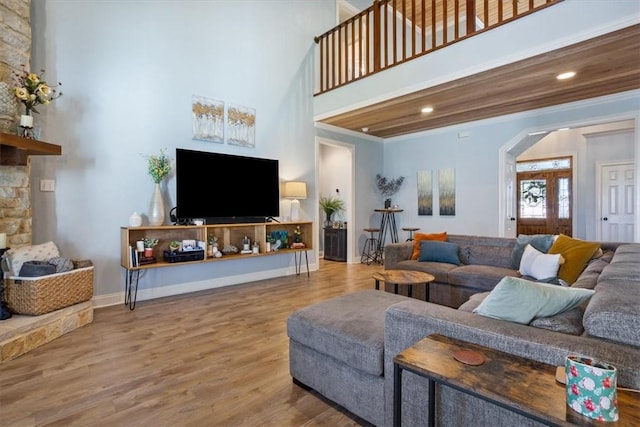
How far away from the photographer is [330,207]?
686 cm

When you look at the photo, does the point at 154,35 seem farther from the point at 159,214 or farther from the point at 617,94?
the point at 617,94

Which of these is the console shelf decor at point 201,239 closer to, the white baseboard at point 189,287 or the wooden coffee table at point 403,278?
the white baseboard at point 189,287

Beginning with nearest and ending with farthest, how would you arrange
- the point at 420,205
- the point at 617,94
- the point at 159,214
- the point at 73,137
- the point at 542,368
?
the point at 542,368, the point at 73,137, the point at 159,214, the point at 617,94, the point at 420,205

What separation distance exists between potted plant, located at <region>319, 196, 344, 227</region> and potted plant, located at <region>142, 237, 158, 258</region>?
3.75 metres

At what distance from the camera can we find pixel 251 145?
4746 mm

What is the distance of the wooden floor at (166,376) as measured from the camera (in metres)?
1.70

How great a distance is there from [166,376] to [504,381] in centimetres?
202

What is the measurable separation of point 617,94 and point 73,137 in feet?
21.8

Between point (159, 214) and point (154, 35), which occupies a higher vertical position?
point (154, 35)

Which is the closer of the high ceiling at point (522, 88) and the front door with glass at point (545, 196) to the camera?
the high ceiling at point (522, 88)

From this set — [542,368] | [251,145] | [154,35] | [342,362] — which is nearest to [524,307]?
[542,368]

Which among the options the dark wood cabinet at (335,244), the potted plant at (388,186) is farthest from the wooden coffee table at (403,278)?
the potted plant at (388,186)

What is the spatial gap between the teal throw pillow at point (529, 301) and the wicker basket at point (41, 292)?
10.7 feet

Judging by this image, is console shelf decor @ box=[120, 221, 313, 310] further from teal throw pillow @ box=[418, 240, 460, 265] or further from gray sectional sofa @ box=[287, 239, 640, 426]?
gray sectional sofa @ box=[287, 239, 640, 426]
